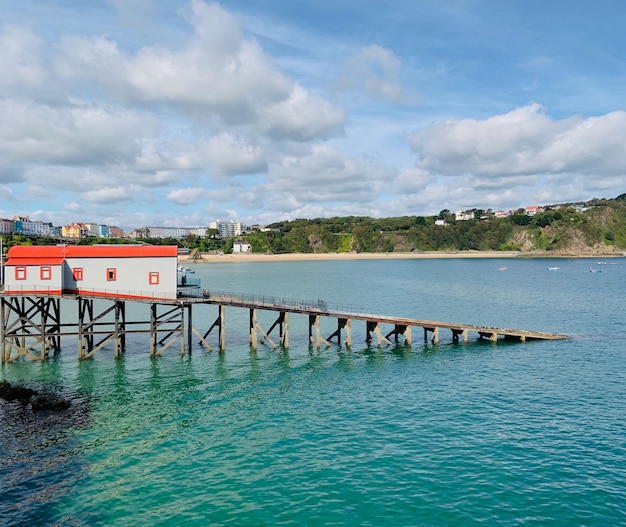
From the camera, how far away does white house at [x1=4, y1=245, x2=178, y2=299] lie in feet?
148

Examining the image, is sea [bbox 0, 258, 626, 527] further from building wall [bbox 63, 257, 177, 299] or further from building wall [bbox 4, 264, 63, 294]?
building wall [bbox 4, 264, 63, 294]

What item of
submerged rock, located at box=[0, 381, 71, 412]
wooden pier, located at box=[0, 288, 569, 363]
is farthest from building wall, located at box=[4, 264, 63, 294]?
submerged rock, located at box=[0, 381, 71, 412]

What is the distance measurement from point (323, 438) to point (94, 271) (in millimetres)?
29848

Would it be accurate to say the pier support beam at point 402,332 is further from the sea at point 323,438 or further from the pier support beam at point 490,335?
the pier support beam at point 490,335

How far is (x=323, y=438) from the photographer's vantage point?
2728cm

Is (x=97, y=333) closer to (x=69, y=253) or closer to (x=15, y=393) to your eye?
(x=69, y=253)

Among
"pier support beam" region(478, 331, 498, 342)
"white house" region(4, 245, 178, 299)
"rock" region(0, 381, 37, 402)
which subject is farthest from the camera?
"pier support beam" region(478, 331, 498, 342)

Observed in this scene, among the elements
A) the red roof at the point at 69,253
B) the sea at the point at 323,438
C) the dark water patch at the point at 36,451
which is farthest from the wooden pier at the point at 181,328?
the dark water patch at the point at 36,451

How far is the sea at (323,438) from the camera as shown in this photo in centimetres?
2053

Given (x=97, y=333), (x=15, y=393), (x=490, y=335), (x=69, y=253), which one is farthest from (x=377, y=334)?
(x=15, y=393)

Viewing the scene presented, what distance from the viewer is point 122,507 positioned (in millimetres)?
20484

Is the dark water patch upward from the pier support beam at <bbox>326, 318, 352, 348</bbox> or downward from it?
downward

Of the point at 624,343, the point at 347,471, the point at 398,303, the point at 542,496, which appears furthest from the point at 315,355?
the point at 398,303

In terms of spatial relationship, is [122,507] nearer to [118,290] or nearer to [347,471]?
[347,471]
